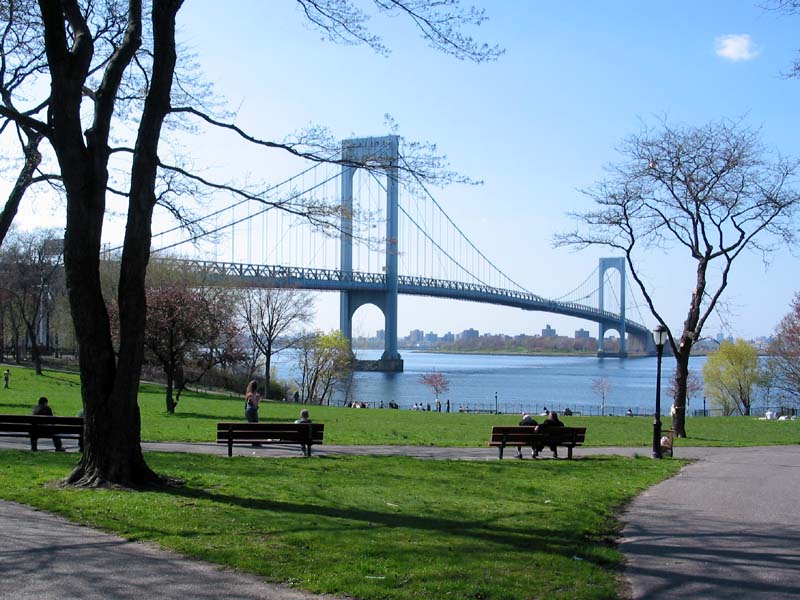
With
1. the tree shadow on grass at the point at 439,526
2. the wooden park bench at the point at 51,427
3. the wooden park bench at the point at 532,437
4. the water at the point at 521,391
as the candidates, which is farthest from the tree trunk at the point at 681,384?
the water at the point at 521,391

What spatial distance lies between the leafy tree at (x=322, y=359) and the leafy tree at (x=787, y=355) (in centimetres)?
2220

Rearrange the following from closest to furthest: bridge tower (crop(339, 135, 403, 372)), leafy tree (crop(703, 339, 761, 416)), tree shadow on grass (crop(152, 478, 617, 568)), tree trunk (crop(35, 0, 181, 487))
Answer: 1. tree shadow on grass (crop(152, 478, 617, 568))
2. tree trunk (crop(35, 0, 181, 487))
3. leafy tree (crop(703, 339, 761, 416))
4. bridge tower (crop(339, 135, 403, 372))

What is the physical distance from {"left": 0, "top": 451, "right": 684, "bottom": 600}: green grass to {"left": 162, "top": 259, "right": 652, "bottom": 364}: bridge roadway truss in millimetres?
27316

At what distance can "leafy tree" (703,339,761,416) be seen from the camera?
50.1 m

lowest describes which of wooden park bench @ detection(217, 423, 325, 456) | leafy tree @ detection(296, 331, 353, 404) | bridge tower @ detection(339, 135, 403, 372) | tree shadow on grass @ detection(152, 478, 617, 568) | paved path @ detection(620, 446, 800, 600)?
paved path @ detection(620, 446, 800, 600)

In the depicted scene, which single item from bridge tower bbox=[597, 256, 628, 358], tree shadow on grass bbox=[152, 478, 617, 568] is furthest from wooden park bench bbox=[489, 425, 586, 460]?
bridge tower bbox=[597, 256, 628, 358]

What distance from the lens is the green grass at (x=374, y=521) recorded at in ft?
16.8

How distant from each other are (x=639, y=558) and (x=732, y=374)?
157ft

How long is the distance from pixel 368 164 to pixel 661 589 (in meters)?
5.85

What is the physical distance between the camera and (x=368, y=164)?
9.67 m

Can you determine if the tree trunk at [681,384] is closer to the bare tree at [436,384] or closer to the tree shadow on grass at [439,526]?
the tree shadow on grass at [439,526]

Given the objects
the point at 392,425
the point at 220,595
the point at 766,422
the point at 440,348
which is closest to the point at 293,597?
the point at 220,595

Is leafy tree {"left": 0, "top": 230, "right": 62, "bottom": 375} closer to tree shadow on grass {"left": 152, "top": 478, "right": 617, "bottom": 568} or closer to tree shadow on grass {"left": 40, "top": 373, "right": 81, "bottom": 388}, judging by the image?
tree shadow on grass {"left": 40, "top": 373, "right": 81, "bottom": 388}

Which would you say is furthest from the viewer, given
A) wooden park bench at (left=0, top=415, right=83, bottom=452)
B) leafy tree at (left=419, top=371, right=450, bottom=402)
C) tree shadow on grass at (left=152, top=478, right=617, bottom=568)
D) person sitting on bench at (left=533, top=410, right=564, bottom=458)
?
leafy tree at (left=419, top=371, right=450, bottom=402)
